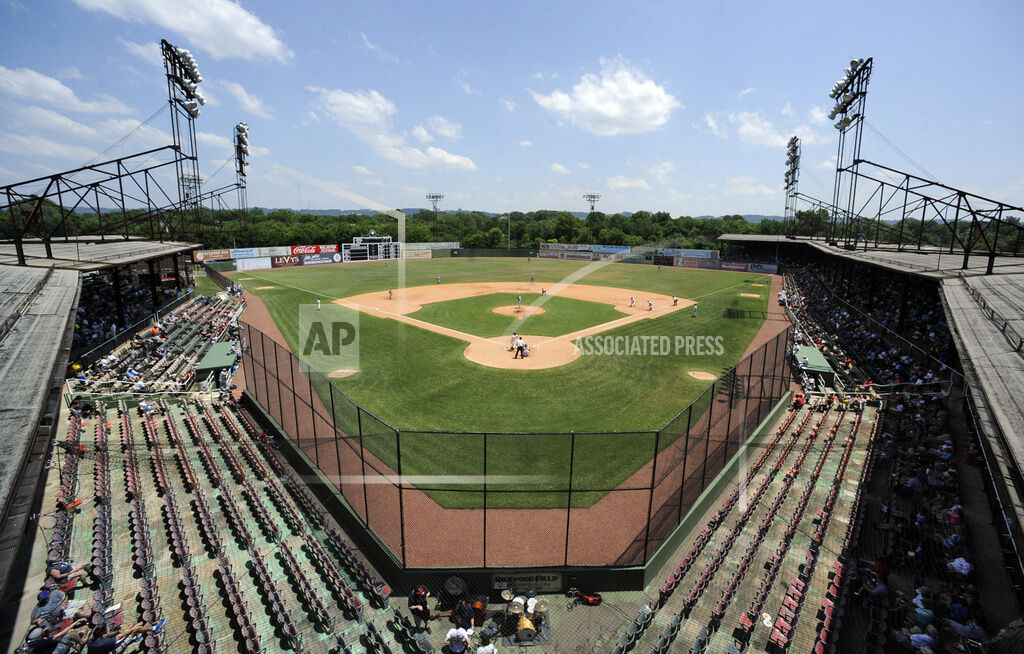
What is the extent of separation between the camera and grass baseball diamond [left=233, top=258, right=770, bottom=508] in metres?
14.3

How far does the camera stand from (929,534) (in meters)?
11.1

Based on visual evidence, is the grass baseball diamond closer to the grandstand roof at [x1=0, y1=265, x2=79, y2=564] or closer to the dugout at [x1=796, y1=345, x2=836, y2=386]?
the dugout at [x1=796, y1=345, x2=836, y2=386]

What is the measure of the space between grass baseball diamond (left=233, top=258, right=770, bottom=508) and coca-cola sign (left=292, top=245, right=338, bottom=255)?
19.4 metres

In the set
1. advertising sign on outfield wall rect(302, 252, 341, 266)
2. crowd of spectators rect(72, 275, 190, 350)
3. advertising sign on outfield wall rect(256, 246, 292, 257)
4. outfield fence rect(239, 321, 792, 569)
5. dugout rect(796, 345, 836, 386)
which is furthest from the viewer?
advertising sign on outfield wall rect(302, 252, 341, 266)

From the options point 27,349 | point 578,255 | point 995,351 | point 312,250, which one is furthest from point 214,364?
point 578,255

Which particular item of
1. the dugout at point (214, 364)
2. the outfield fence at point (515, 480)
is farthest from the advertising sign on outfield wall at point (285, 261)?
the outfield fence at point (515, 480)

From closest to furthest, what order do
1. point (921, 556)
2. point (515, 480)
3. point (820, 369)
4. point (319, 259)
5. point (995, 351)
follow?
point (921, 556) → point (995, 351) → point (515, 480) → point (820, 369) → point (319, 259)

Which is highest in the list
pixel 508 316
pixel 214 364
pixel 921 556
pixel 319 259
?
pixel 319 259

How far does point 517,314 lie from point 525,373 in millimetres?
14692

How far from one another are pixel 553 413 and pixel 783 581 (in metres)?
9.57

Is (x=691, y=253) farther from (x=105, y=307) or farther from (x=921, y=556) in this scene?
(x=105, y=307)

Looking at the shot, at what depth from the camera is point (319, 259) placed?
241 ft

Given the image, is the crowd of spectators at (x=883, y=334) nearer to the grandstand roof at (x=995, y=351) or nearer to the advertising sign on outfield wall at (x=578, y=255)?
the grandstand roof at (x=995, y=351)

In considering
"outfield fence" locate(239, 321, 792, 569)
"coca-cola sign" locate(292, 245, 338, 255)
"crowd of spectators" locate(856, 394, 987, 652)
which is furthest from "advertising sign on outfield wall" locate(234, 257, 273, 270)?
"crowd of spectators" locate(856, 394, 987, 652)
